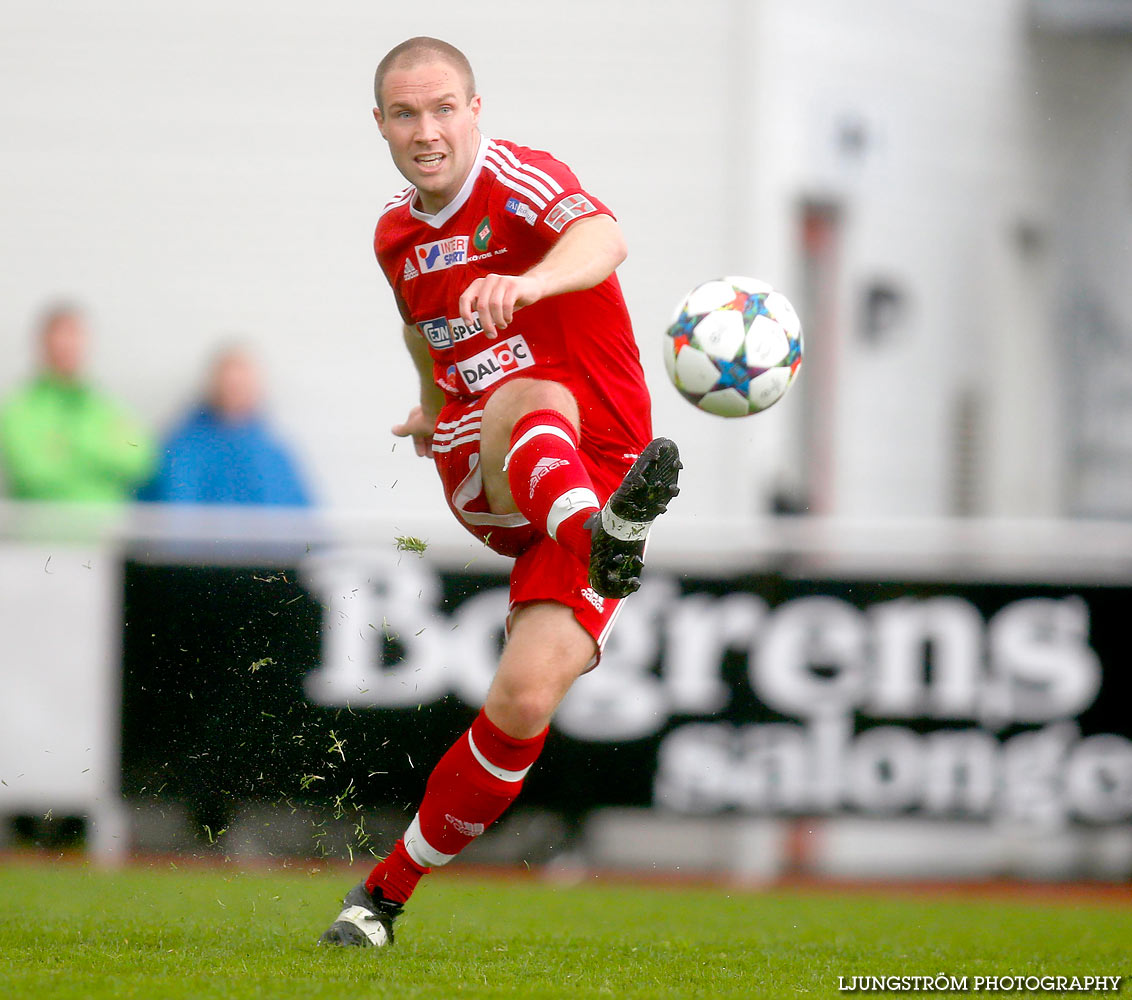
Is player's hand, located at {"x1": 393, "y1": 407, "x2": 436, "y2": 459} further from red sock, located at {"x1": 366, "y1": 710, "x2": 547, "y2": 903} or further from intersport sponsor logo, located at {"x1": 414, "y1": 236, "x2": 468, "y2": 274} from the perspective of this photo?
red sock, located at {"x1": 366, "y1": 710, "x2": 547, "y2": 903}

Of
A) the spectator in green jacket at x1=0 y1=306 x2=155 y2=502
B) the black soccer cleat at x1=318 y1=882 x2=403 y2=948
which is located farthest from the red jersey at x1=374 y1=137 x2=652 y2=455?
the spectator in green jacket at x1=0 y1=306 x2=155 y2=502

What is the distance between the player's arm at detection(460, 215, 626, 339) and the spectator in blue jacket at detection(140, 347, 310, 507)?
4712 mm

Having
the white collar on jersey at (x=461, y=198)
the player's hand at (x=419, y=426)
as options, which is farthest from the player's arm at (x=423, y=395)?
the white collar on jersey at (x=461, y=198)

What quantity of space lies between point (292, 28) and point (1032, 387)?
20.9ft

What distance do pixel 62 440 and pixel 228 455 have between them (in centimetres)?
85

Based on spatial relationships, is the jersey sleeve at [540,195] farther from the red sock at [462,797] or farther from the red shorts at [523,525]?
the red sock at [462,797]

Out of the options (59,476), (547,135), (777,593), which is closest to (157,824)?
(59,476)

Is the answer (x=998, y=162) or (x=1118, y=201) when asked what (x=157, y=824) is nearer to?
(x=998, y=162)

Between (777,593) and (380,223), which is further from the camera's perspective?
(777,593)

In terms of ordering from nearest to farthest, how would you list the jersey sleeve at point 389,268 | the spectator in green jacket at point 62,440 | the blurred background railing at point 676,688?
the jersey sleeve at point 389,268
the blurred background railing at point 676,688
the spectator in green jacket at point 62,440

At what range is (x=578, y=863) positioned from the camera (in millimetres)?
8945

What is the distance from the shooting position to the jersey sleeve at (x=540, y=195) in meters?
5.05

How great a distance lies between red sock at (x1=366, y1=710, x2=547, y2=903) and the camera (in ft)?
16.9

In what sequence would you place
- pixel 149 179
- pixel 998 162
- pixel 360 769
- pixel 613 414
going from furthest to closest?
1. pixel 998 162
2. pixel 149 179
3. pixel 360 769
4. pixel 613 414
